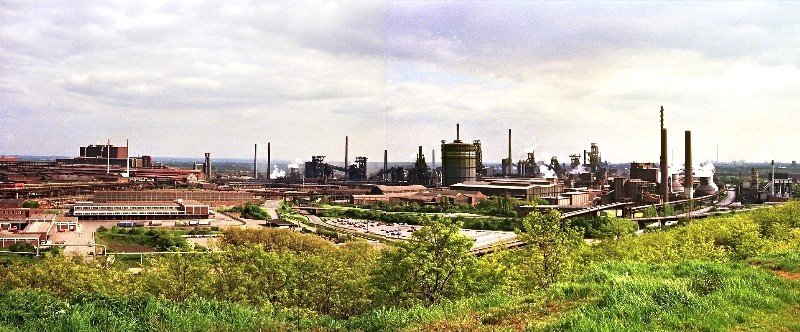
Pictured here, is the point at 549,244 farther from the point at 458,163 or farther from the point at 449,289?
the point at 458,163

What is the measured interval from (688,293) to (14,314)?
1118 centimetres

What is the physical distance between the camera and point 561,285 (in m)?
11.1

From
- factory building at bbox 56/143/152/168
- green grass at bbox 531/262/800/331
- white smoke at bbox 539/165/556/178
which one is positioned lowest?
green grass at bbox 531/262/800/331

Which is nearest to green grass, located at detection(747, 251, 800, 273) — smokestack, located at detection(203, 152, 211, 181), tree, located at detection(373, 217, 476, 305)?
tree, located at detection(373, 217, 476, 305)

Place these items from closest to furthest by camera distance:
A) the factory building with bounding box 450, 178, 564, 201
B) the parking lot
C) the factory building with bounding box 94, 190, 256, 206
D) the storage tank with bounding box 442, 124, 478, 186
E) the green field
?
1. the green field
2. the parking lot
3. the factory building with bounding box 94, 190, 256, 206
4. the factory building with bounding box 450, 178, 564, 201
5. the storage tank with bounding box 442, 124, 478, 186

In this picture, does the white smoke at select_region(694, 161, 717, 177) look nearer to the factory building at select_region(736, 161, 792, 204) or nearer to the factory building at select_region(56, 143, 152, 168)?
the factory building at select_region(736, 161, 792, 204)

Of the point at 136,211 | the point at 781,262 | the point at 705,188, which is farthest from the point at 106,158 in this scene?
the point at 781,262

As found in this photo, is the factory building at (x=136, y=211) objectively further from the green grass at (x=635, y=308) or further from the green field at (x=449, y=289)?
the green grass at (x=635, y=308)

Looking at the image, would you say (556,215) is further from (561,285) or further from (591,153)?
(591,153)

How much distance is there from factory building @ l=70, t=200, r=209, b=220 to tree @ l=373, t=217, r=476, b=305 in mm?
55967

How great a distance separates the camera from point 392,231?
61.1m

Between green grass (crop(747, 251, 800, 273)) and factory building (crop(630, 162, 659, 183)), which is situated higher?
factory building (crop(630, 162, 659, 183))

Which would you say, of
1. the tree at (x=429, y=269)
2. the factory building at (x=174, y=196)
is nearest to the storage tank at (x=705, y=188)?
the factory building at (x=174, y=196)

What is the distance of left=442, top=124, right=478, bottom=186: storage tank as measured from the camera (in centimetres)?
10388
